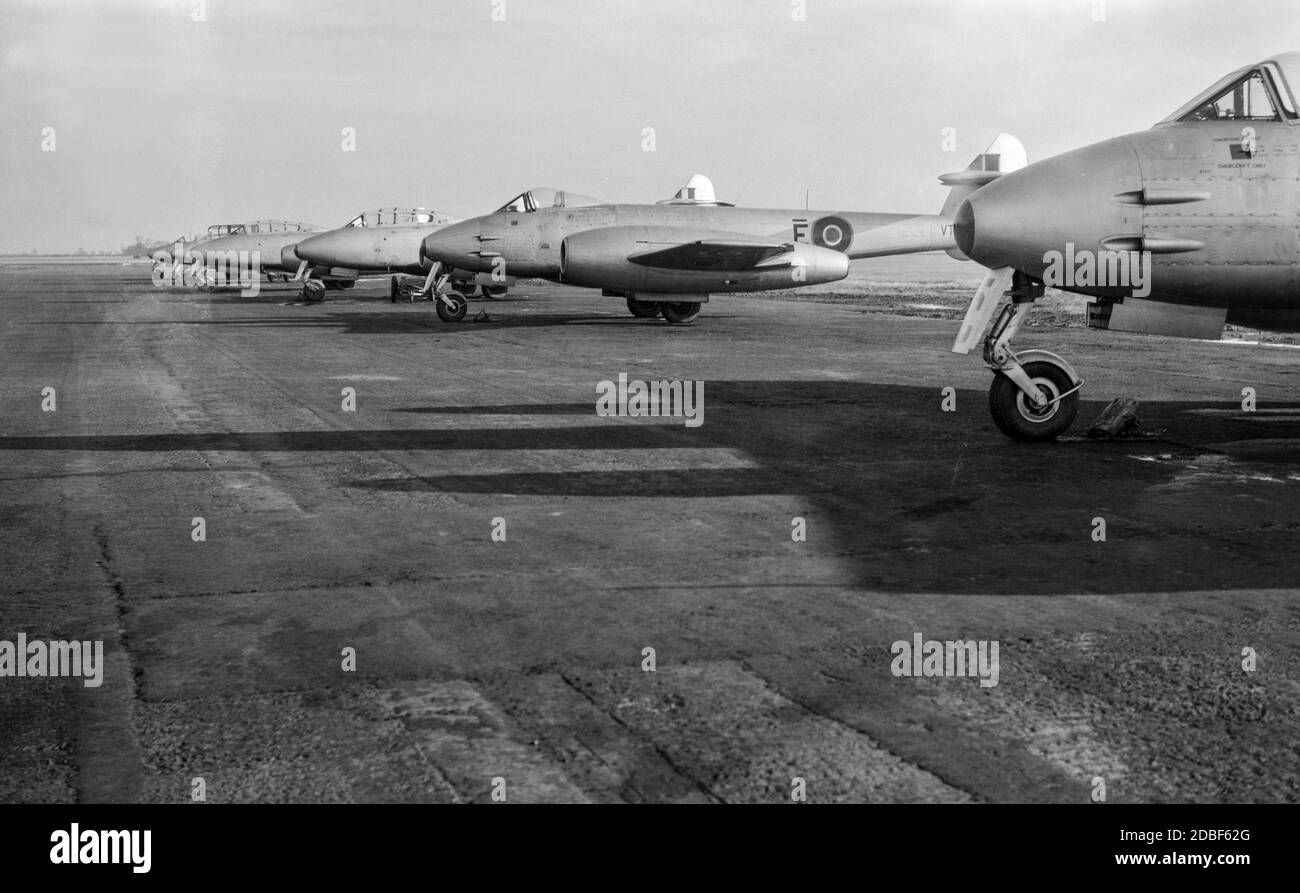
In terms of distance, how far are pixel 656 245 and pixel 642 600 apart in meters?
18.6

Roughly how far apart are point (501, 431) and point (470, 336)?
39.7 feet

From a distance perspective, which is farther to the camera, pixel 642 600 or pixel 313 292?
pixel 313 292

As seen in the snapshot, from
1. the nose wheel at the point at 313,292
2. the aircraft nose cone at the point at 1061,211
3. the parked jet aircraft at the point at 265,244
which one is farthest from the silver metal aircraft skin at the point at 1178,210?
the parked jet aircraft at the point at 265,244

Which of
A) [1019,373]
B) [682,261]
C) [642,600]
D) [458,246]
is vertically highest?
[458,246]

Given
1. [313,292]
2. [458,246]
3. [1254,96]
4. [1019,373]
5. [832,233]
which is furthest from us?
[313,292]

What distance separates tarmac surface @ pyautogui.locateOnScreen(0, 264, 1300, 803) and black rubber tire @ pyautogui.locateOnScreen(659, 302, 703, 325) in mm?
13420

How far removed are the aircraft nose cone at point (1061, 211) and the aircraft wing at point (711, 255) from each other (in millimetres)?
14546

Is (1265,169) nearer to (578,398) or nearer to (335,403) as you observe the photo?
(578,398)

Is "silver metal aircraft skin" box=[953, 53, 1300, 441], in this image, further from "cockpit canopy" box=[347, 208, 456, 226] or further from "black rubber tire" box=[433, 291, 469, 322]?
"cockpit canopy" box=[347, 208, 456, 226]

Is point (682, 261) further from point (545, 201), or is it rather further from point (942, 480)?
point (942, 480)

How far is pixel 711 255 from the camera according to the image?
939 inches

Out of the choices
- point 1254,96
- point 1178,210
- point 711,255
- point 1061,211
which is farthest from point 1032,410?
point 711,255

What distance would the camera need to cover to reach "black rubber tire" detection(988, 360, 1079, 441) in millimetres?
10016
